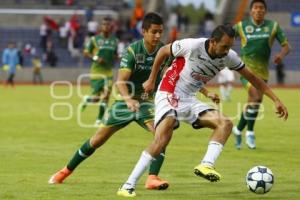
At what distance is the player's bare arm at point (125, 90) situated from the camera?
9883 millimetres

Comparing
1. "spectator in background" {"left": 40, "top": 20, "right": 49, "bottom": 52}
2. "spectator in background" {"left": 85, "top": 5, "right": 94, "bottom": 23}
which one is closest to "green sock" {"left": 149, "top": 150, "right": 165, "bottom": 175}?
"spectator in background" {"left": 85, "top": 5, "right": 94, "bottom": 23}

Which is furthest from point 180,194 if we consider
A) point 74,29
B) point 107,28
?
point 74,29

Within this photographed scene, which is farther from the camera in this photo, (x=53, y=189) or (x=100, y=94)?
(x=100, y=94)

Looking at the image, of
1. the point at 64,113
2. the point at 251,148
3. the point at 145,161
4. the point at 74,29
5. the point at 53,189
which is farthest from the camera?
the point at 74,29

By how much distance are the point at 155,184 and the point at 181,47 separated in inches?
68.4

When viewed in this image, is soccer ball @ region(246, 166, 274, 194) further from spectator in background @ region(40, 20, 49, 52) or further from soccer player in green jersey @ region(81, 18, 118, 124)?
spectator in background @ region(40, 20, 49, 52)

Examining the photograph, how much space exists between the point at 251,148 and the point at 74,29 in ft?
108

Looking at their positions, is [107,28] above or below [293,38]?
above

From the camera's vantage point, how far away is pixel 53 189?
418 inches

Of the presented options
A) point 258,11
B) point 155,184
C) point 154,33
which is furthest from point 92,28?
point 155,184

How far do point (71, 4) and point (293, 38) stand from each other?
43.3ft

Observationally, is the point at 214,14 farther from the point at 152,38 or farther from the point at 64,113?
the point at 152,38

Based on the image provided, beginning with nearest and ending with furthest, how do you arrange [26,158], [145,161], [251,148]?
[145,161] → [26,158] → [251,148]

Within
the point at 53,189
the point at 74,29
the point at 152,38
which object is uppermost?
the point at 152,38
